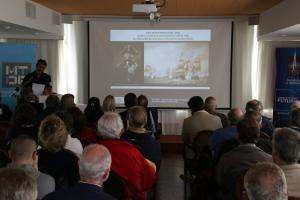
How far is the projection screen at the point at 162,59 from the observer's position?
911 centimetres

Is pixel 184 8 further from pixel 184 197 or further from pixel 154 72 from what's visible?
pixel 184 197

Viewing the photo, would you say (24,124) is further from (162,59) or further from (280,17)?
(162,59)

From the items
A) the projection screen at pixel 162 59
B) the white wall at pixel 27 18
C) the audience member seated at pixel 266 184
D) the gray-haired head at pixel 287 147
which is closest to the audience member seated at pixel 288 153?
→ the gray-haired head at pixel 287 147

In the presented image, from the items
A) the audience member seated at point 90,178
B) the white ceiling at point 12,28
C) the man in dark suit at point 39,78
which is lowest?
the audience member seated at point 90,178

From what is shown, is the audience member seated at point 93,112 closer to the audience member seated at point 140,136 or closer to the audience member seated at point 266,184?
the audience member seated at point 140,136

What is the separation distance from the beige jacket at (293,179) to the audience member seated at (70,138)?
1873 mm

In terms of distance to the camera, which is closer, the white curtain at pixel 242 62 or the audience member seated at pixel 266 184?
the audience member seated at pixel 266 184

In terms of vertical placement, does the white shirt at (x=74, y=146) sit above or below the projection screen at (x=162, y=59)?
below

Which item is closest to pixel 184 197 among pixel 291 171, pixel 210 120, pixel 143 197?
pixel 210 120

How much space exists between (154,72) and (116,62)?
855 millimetres

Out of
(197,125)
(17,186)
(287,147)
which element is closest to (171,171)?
(197,125)

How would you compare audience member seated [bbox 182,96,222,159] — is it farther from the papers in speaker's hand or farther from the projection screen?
the projection screen

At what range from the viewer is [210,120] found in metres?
5.88

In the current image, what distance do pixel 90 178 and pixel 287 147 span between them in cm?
136
